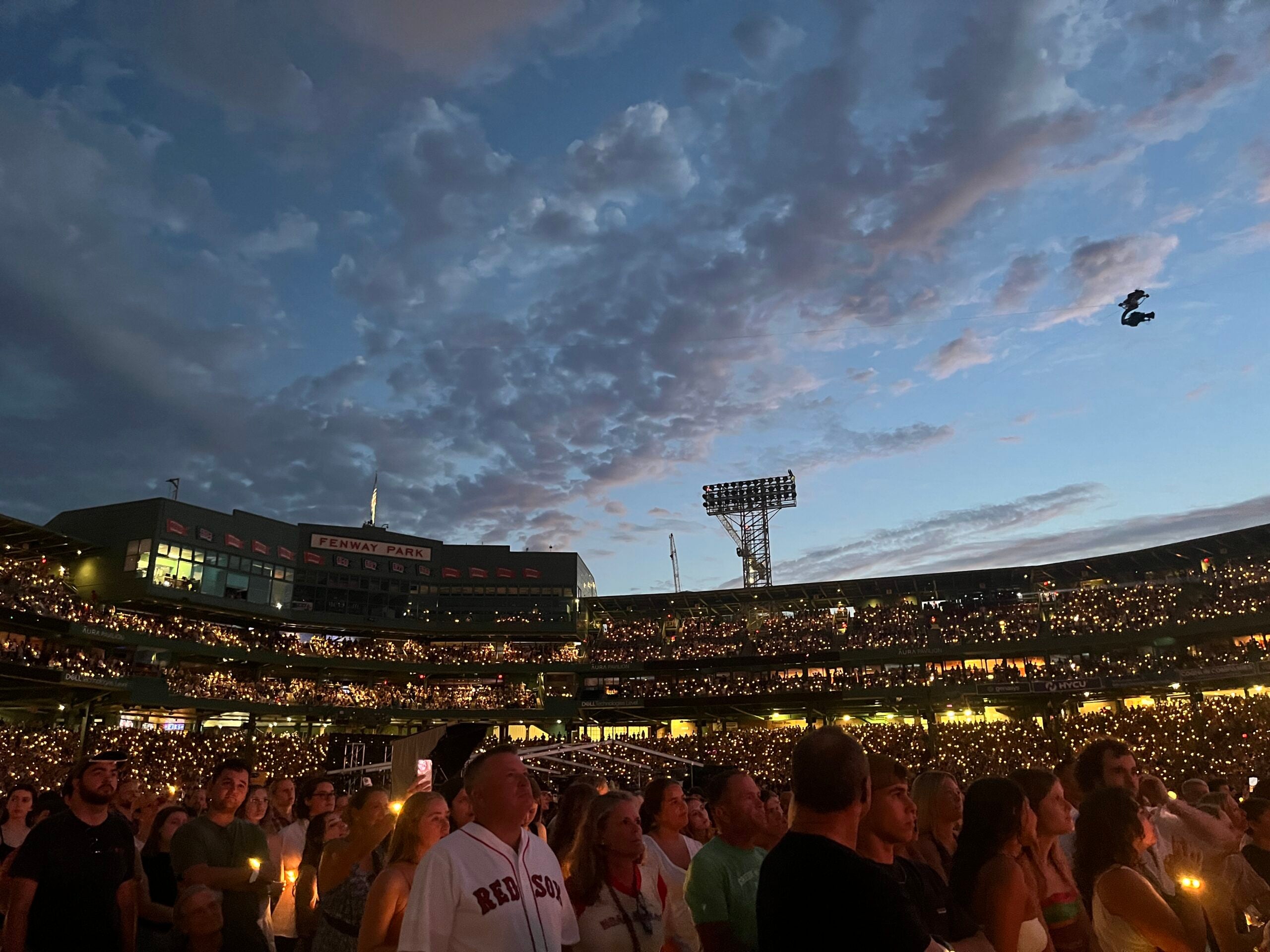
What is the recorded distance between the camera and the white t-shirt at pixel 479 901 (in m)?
3.47

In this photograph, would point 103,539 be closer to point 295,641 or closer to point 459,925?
point 295,641

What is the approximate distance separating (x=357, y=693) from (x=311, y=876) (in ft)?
164

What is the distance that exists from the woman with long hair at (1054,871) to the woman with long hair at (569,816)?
2.80 metres

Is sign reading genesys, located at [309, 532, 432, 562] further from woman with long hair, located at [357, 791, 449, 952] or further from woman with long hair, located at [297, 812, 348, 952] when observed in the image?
woman with long hair, located at [357, 791, 449, 952]

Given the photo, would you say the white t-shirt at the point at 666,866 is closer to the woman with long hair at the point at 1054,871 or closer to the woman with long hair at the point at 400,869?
the woman with long hair at the point at 400,869

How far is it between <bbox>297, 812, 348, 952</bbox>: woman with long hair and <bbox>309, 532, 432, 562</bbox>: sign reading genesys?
184 feet

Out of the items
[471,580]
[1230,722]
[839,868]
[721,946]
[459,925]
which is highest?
[471,580]

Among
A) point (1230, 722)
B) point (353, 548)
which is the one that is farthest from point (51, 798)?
point (353, 548)

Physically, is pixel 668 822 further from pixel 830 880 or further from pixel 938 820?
pixel 830 880

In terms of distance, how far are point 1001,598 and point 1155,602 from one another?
33.1ft

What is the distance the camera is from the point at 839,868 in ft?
9.88

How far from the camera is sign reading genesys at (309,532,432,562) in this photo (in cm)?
5944

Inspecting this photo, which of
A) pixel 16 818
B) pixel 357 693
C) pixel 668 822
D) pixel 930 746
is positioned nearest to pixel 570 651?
pixel 357 693

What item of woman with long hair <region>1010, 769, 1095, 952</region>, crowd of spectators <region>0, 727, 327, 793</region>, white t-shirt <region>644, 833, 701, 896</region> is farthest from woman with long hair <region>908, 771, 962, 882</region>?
crowd of spectators <region>0, 727, 327, 793</region>
